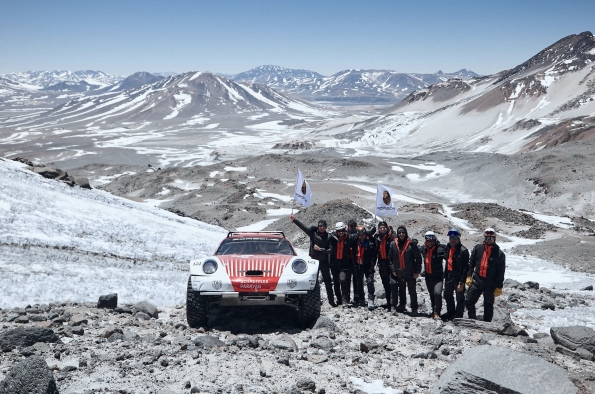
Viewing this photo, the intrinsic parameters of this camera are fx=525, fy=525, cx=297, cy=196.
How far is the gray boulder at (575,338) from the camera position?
6.90 m

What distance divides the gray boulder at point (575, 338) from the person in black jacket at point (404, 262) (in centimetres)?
248

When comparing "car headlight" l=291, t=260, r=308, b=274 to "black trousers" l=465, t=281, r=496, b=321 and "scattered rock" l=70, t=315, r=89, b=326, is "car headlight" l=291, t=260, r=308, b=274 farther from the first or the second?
"scattered rock" l=70, t=315, r=89, b=326

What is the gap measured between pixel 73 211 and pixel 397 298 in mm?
14404

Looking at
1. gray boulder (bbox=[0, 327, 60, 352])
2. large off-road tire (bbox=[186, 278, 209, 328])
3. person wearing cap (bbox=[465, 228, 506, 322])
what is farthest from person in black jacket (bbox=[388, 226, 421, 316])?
gray boulder (bbox=[0, 327, 60, 352])

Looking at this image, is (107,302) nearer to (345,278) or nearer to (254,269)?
(254,269)

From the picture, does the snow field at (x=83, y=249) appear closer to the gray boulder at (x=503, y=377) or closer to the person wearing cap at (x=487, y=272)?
the person wearing cap at (x=487, y=272)

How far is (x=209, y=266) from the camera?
25.8 ft

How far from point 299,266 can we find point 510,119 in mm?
103304

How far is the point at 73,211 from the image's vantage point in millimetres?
19734

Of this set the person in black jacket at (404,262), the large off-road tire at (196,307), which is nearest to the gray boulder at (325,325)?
the large off-road tire at (196,307)

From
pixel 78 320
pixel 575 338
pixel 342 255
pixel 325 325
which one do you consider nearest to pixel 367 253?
pixel 342 255

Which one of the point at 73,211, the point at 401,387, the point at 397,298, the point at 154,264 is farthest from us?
the point at 73,211

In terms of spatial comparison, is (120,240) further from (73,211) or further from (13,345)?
(13,345)

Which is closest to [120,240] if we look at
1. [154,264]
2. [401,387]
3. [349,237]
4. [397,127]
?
[154,264]
